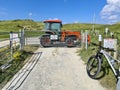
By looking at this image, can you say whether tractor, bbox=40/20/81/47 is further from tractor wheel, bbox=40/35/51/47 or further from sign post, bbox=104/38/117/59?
sign post, bbox=104/38/117/59

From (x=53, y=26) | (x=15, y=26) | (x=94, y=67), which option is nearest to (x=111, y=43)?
(x=94, y=67)

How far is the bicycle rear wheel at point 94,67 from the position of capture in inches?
259

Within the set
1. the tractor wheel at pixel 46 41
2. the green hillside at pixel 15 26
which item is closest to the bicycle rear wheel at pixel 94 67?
the tractor wheel at pixel 46 41

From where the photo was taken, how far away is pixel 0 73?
7.21 metres

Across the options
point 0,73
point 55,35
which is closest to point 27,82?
point 0,73

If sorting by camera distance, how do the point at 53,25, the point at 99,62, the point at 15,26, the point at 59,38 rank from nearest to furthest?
the point at 99,62, the point at 59,38, the point at 53,25, the point at 15,26

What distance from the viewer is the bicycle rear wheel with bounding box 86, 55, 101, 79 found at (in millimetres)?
6586

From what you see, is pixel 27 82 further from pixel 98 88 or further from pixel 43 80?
pixel 98 88

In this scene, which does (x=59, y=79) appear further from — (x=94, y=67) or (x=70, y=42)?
(x=70, y=42)

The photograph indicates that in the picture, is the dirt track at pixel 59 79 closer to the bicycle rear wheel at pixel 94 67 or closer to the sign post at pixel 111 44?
the bicycle rear wheel at pixel 94 67

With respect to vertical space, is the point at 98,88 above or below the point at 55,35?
below

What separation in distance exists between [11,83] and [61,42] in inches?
438

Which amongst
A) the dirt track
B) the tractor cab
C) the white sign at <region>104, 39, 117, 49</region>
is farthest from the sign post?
the tractor cab

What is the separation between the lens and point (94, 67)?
7188 mm
